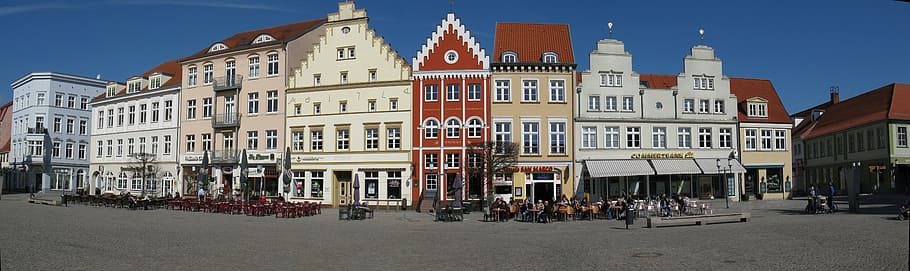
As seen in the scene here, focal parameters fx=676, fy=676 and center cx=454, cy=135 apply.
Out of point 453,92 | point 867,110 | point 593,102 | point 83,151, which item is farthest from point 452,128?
point 83,151

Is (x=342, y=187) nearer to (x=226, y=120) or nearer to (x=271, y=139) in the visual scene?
(x=271, y=139)

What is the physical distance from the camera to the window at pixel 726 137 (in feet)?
139

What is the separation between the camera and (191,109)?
5019 cm

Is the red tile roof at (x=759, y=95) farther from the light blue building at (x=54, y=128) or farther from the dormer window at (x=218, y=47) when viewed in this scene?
the light blue building at (x=54, y=128)

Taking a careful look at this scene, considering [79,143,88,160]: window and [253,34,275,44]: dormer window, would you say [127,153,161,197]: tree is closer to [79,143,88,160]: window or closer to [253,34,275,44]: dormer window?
[253,34,275,44]: dormer window

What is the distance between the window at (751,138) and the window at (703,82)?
3700 millimetres

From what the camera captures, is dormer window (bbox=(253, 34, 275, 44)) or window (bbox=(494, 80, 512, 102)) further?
dormer window (bbox=(253, 34, 275, 44))

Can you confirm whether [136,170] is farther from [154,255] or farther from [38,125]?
[154,255]

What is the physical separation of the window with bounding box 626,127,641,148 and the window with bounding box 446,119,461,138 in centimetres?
1044

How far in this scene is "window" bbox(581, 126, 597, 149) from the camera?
41.1 m

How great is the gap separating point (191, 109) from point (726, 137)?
3748 cm

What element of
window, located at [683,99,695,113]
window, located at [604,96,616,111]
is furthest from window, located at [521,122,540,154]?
window, located at [683,99,695,113]

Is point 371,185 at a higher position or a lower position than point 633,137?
lower

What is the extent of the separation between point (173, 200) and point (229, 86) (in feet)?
38.4
